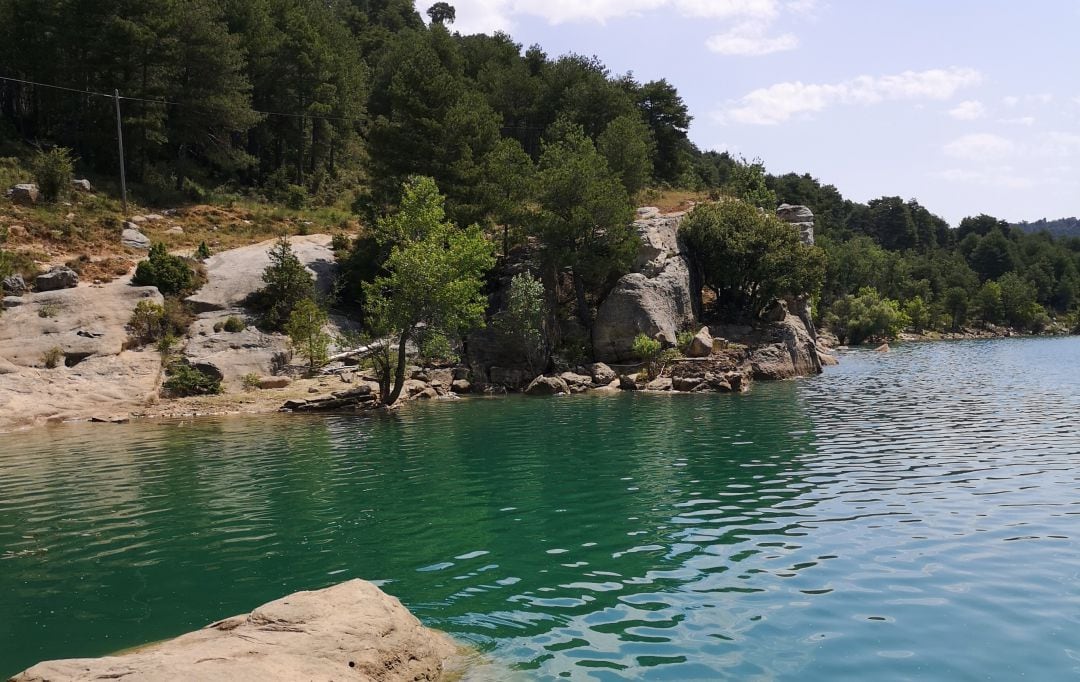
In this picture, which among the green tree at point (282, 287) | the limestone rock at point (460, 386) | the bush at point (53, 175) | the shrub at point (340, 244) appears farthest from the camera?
the shrub at point (340, 244)

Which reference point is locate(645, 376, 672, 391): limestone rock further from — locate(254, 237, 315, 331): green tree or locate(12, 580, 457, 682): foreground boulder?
locate(12, 580, 457, 682): foreground boulder

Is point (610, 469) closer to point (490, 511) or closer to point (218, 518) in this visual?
point (490, 511)

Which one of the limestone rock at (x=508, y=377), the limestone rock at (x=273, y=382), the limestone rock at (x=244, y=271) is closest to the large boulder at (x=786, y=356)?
the limestone rock at (x=508, y=377)

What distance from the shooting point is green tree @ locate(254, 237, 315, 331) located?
51500mm

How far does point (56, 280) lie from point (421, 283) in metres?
27.4

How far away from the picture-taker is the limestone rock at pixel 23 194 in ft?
189

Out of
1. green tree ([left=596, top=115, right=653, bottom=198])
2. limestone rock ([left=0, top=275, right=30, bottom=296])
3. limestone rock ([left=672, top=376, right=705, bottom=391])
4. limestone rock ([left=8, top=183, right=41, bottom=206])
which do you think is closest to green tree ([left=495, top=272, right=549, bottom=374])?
limestone rock ([left=672, top=376, right=705, bottom=391])

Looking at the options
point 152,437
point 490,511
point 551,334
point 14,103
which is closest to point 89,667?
point 490,511

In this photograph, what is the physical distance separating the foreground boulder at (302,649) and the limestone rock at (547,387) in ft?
123

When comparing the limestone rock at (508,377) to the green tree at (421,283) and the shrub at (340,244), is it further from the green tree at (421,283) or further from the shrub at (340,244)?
the shrub at (340,244)

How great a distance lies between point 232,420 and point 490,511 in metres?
24.3

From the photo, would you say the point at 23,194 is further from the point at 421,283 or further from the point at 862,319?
the point at 862,319

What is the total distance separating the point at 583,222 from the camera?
182 feet

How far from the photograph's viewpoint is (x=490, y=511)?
1839 centimetres
